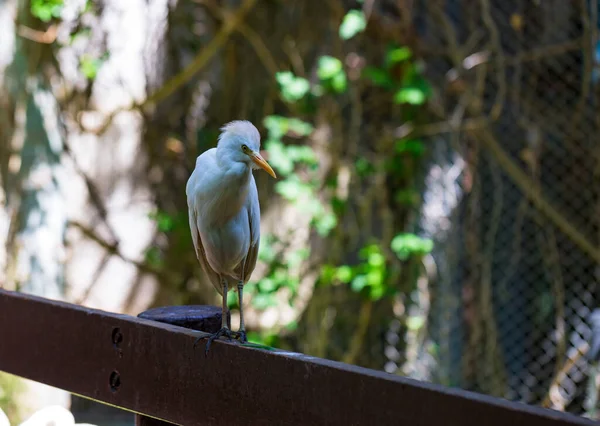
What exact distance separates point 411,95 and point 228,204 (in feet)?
6.50

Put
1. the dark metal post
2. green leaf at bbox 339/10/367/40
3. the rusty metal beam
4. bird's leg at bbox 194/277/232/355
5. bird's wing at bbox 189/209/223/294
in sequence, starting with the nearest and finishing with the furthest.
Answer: the rusty metal beam, bird's leg at bbox 194/277/232/355, the dark metal post, bird's wing at bbox 189/209/223/294, green leaf at bbox 339/10/367/40

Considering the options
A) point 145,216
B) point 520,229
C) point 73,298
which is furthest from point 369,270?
point 73,298

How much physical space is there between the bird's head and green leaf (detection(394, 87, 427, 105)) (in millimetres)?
1968

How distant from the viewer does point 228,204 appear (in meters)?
2.28

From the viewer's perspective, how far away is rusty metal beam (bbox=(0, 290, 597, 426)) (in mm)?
1079

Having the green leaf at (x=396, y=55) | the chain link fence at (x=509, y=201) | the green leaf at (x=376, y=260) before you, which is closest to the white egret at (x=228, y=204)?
the green leaf at (x=376, y=260)

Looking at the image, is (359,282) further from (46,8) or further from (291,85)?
(46,8)

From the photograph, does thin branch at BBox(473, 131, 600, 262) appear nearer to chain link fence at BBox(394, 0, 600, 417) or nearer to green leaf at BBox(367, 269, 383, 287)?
chain link fence at BBox(394, 0, 600, 417)

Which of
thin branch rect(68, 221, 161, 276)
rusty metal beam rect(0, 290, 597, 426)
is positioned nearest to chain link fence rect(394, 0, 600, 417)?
thin branch rect(68, 221, 161, 276)

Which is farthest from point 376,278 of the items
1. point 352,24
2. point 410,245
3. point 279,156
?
point 352,24

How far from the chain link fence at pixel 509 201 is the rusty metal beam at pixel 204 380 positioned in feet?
9.15

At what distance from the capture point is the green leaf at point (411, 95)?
13.2ft

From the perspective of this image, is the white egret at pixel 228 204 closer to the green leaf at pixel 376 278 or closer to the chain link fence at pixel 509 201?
the green leaf at pixel 376 278

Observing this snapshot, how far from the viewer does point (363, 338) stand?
436cm
